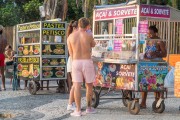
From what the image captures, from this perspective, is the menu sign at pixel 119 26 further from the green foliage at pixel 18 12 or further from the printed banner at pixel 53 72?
the green foliage at pixel 18 12

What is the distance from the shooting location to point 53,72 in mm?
13508

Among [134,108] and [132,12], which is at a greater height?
[132,12]

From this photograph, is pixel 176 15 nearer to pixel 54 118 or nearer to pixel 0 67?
pixel 0 67

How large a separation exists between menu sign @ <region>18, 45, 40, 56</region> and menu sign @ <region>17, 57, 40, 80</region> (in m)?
0.15

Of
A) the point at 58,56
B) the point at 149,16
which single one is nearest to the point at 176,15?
the point at 58,56

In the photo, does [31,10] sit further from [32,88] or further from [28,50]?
[32,88]

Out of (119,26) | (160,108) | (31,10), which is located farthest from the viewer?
(31,10)

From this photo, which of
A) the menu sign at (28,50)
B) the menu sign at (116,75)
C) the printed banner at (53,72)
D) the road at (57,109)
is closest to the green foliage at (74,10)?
the menu sign at (28,50)

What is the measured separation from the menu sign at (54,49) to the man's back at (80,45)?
374 cm

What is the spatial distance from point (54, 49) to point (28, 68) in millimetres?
993

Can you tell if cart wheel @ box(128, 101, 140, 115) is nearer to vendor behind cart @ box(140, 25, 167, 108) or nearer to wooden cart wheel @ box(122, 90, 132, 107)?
wooden cart wheel @ box(122, 90, 132, 107)

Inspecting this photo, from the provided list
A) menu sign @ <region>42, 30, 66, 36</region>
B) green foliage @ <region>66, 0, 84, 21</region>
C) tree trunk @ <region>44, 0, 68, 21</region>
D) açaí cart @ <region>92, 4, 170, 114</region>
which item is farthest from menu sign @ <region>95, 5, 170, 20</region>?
green foliage @ <region>66, 0, 84, 21</region>

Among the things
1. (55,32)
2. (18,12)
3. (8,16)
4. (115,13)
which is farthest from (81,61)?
(18,12)

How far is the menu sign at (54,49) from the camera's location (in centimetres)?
1339
